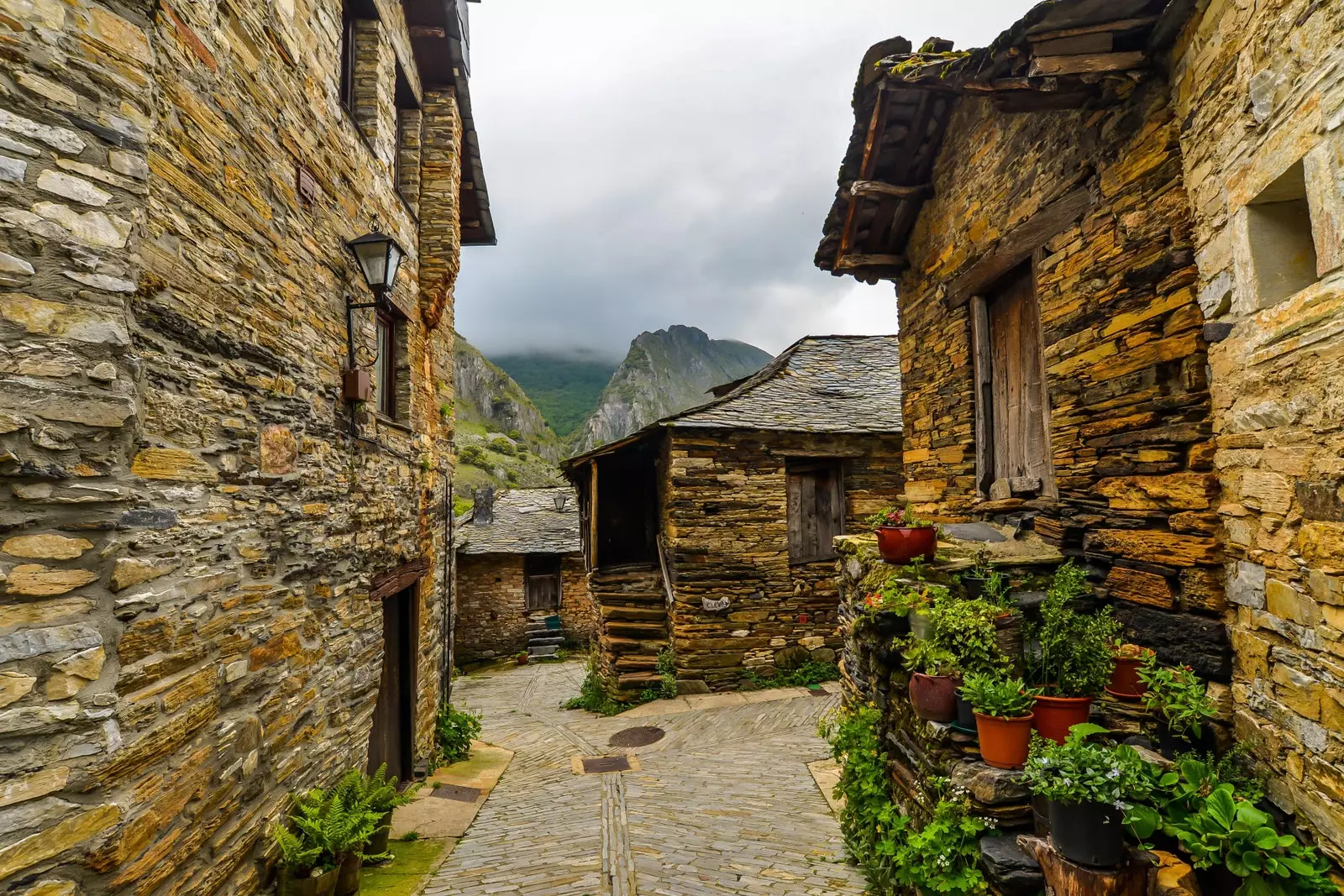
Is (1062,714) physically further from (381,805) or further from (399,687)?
(399,687)

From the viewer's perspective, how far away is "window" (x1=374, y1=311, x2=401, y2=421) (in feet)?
21.9

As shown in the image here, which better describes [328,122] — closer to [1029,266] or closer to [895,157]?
[895,157]

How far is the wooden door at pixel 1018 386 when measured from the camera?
16.6ft

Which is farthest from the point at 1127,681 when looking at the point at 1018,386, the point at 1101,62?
the point at 1101,62

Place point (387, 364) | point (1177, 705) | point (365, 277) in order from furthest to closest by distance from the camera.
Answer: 1. point (387, 364)
2. point (365, 277)
3. point (1177, 705)

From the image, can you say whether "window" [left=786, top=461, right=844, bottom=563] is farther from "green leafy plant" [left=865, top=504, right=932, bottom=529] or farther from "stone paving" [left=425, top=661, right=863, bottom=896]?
"green leafy plant" [left=865, top=504, right=932, bottom=529]

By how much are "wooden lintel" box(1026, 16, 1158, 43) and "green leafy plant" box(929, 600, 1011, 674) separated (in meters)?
3.39

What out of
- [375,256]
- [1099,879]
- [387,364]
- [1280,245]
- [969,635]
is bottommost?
[1099,879]

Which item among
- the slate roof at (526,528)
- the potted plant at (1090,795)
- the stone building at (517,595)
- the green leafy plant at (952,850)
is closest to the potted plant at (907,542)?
the green leafy plant at (952,850)

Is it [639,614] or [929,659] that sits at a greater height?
[929,659]

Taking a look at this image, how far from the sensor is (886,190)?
6.29 meters

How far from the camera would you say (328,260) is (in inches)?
203

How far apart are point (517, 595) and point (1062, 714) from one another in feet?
61.2

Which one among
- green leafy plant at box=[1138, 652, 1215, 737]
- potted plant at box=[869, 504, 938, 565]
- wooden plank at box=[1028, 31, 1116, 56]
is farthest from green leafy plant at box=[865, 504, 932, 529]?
wooden plank at box=[1028, 31, 1116, 56]
